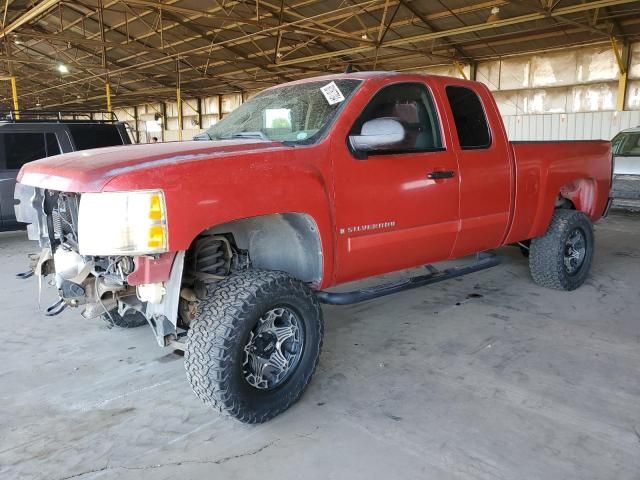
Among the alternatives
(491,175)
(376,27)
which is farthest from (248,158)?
(376,27)

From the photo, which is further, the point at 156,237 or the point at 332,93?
the point at 332,93

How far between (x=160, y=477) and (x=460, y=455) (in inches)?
57.4

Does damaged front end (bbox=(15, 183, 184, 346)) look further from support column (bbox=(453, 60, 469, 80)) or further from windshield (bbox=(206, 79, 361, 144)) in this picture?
support column (bbox=(453, 60, 469, 80))

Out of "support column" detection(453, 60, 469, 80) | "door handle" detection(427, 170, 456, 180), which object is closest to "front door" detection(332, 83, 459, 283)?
"door handle" detection(427, 170, 456, 180)

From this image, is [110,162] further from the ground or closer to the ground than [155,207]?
further from the ground

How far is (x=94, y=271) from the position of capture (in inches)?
109

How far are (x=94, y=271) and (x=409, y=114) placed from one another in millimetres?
2349

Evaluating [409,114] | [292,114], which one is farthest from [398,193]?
[292,114]

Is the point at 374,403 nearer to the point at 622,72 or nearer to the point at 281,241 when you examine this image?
the point at 281,241

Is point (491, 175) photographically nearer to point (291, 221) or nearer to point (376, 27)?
point (291, 221)

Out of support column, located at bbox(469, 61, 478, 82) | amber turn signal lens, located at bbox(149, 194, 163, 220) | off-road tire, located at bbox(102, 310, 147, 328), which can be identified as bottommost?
off-road tire, located at bbox(102, 310, 147, 328)

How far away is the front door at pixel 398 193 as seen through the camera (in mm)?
3156

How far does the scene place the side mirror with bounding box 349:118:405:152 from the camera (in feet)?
10.5

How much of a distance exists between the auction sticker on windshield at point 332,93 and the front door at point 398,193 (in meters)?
0.19
